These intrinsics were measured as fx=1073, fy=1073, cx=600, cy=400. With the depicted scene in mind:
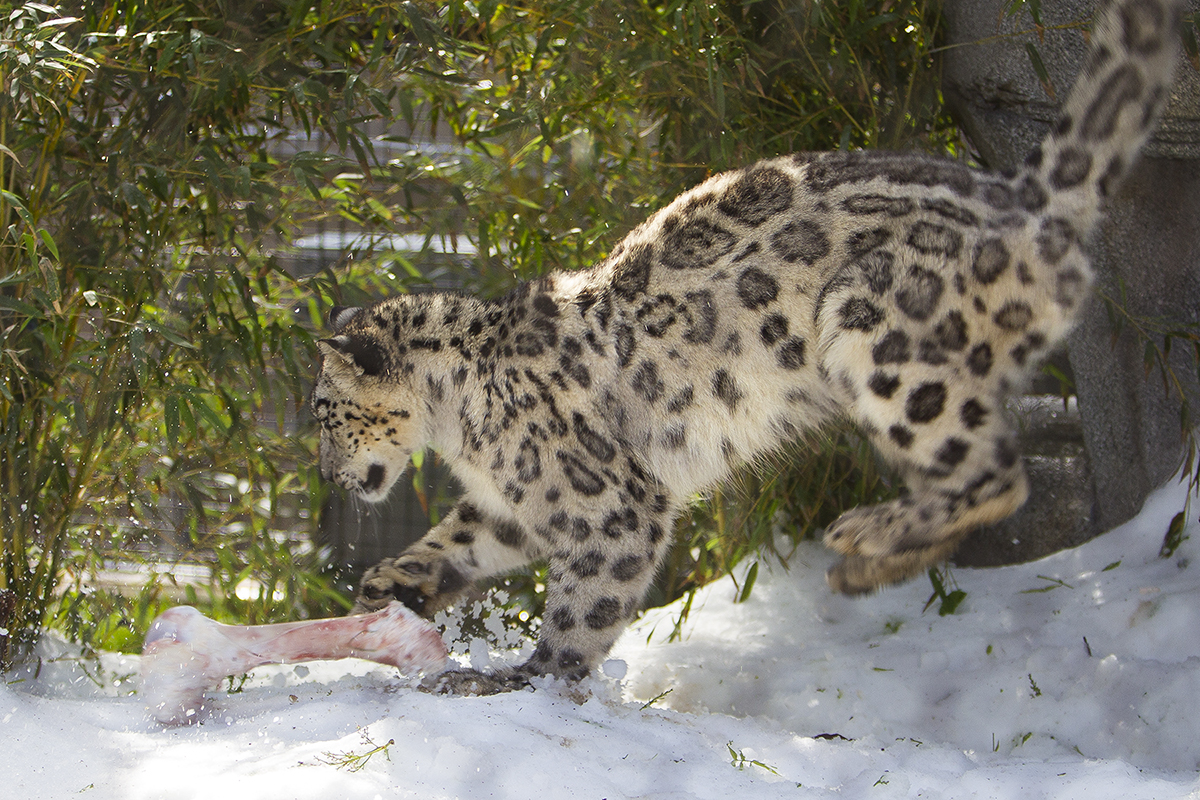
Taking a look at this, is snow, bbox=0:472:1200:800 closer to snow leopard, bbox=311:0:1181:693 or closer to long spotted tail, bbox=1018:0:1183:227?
snow leopard, bbox=311:0:1181:693

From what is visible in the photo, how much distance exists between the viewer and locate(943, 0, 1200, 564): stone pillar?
3.60m

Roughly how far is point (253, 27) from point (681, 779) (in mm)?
2703

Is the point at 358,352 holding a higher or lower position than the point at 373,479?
higher

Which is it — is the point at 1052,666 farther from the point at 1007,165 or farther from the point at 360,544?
the point at 360,544

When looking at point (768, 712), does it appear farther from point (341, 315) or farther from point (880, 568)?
point (341, 315)

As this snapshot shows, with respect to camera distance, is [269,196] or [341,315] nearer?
[269,196]

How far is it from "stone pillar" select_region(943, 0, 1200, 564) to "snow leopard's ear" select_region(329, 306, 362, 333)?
2.24 meters

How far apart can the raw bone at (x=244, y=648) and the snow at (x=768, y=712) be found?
97 mm

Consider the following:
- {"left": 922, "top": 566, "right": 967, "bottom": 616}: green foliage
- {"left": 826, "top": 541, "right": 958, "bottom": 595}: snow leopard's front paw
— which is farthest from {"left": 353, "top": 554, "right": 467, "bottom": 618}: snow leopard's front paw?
{"left": 922, "top": 566, "right": 967, "bottom": 616}: green foliage

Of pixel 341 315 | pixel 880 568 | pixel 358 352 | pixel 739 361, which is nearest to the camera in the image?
pixel 880 568

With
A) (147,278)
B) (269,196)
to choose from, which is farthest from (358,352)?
(147,278)

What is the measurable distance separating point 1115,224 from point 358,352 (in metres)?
2.71

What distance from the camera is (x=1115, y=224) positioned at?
3869 millimetres

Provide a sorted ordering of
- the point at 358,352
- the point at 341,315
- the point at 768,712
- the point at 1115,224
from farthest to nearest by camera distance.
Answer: the point at 1115,224 → the point at 341,315 → the point at 768,712 → the point at 358,352
